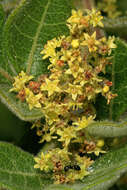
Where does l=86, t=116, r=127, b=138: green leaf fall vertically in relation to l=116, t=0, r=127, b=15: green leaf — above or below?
below

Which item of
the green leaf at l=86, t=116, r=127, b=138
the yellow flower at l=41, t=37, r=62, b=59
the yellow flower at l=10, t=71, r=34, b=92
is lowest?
the green leaf at l=86, t=116, r=127, b=138

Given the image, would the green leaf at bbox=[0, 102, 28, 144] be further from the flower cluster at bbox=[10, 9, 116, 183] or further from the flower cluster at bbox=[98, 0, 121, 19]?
the flower cluster at bbox=[98, 0, 121, 19]

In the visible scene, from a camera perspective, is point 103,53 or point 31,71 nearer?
point 103,53

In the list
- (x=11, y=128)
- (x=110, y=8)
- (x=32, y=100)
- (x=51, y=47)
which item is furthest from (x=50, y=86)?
(x=110, y=8)

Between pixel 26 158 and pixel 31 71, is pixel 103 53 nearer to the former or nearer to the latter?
pixel 31 71

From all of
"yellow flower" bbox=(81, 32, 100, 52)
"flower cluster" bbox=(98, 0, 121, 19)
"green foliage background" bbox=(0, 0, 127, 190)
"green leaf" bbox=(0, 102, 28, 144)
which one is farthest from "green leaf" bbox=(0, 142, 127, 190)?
"flower cluster" bbox=(98, 0, 121, 19)

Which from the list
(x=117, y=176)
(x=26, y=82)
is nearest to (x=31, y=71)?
(x=26, y=82)

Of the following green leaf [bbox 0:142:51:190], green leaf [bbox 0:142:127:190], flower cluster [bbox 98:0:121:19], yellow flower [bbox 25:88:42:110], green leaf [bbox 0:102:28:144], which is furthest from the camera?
flower cluster [bbox 98:0:121:19]
